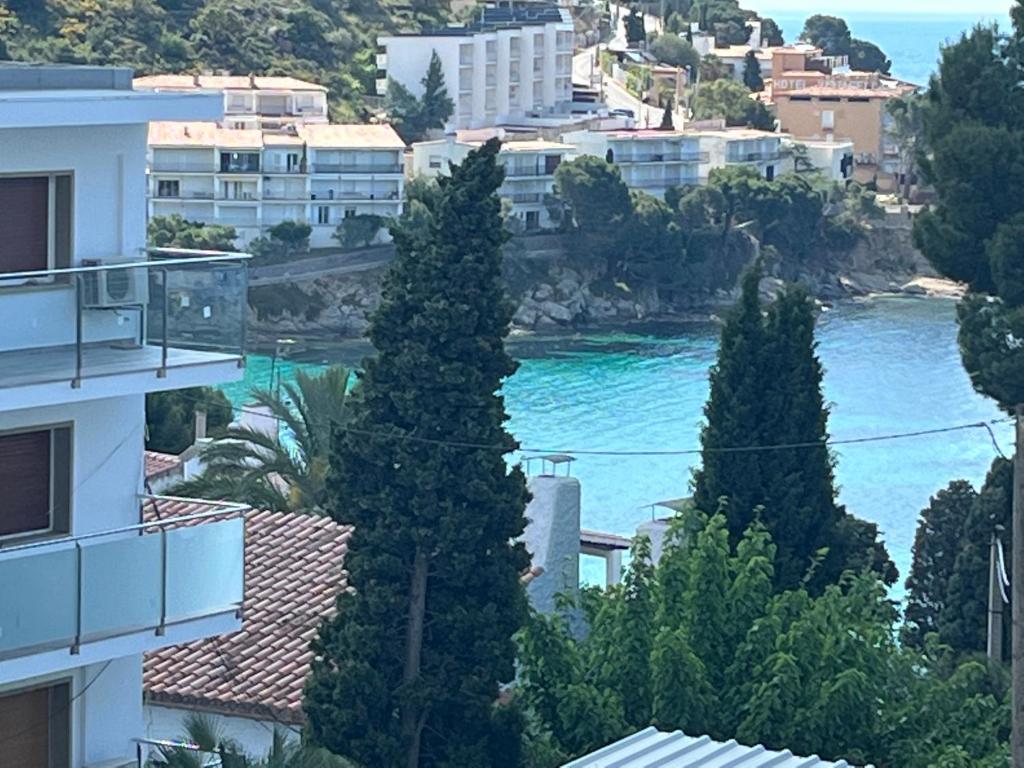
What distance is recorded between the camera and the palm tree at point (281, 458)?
17.2 metres

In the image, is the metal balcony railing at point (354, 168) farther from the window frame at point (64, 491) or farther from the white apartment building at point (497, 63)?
the window frame at point (64, 491)

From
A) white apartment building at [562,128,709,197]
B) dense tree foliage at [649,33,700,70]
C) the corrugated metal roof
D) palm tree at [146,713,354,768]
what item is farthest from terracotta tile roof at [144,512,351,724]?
dense tree foliage at [649,33,700,70]

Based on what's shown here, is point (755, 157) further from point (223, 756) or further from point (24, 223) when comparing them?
point (24, 223)

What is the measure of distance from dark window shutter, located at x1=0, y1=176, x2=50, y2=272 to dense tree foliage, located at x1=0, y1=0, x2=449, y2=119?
199ft

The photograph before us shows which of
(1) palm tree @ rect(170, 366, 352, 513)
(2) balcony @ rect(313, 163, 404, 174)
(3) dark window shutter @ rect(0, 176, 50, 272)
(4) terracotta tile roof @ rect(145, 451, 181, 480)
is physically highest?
(3) dark window shutter @ rect(0, 176, 50, 272)

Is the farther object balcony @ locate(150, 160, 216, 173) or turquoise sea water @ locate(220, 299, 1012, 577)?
balcony @ locate(150, 160, 216, 173)

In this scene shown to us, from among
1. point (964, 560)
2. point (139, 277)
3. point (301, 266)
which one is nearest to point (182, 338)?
point (139, 277)

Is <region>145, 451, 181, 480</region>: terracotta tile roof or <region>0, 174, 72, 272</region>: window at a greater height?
<region>0, 174, 72, 272</region>: window

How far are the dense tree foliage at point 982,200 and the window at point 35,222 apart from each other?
1003 centimetres

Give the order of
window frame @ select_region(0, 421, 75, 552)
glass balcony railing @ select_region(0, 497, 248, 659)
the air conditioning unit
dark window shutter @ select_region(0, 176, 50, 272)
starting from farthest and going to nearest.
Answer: window frame @ select_region(0, 421, 75, 552) < dark window shutter @ select_region(0, 176, 50, 272) < the air conditioning unit < glass balcony railing @ select_region(0, 497, 248, 659)

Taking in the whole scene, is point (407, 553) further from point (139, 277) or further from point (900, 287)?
point (900, 287)

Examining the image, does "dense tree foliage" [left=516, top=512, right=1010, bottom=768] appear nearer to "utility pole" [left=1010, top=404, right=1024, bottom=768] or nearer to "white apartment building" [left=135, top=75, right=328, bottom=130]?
"utility pole" [left=1010, top=404, right=1024, bottom=768]

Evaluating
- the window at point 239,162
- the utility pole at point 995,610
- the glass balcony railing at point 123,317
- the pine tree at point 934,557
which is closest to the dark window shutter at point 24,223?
the glass balcony railing at point 123,317

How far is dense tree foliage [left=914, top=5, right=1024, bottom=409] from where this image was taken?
16.7 m
